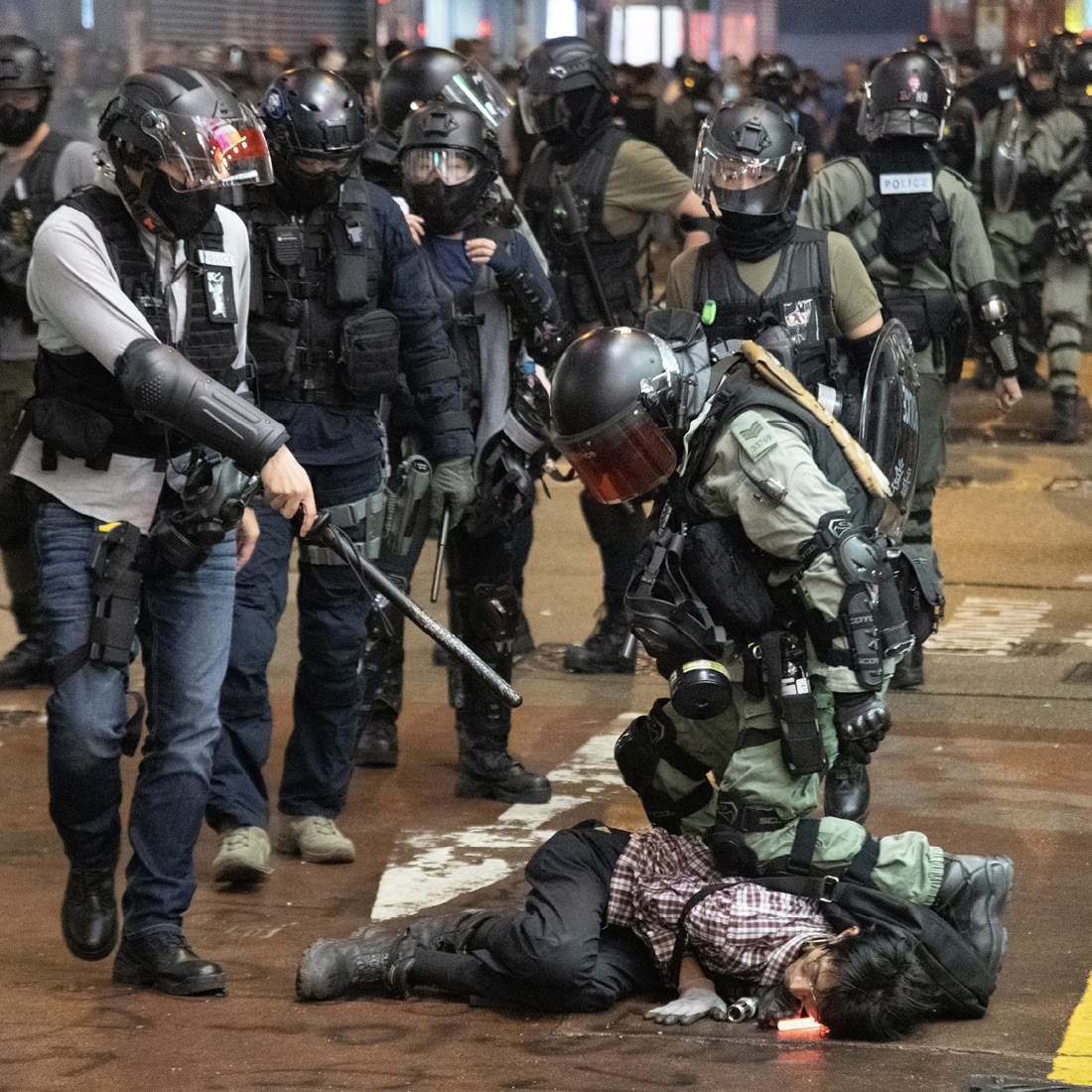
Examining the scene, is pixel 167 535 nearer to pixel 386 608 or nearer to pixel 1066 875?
pixel 386 608

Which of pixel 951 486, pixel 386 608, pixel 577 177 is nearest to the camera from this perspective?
pixel 386 608

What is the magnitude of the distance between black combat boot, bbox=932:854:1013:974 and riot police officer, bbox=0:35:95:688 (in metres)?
4.01

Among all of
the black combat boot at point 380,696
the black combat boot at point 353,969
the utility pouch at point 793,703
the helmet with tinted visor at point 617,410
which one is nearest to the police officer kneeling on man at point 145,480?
the black combat boot at point 353,969

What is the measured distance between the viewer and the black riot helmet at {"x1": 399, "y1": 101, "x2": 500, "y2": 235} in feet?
20.2

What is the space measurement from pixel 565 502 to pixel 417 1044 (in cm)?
713

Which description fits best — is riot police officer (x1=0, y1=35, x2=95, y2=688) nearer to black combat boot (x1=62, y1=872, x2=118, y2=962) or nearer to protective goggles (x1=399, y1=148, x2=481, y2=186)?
protective goggles (x1=399, y1=148, x2=481, y2=186)

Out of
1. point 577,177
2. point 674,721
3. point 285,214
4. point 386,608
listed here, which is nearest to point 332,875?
point 386,608

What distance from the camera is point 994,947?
14.5 feet

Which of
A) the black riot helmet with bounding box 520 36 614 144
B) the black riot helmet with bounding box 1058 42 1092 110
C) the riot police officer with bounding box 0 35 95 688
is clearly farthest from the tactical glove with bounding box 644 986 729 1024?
the black riot helmet with bounding box 1058 42 1092 110

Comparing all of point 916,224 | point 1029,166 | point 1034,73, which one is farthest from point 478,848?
point 1034,73

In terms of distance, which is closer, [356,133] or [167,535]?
[167,535]

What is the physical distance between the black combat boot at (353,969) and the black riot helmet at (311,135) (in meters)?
2.03

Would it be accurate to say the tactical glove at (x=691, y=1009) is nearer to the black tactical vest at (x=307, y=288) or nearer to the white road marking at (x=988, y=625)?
the black tactical vest at (x=307, y=288)

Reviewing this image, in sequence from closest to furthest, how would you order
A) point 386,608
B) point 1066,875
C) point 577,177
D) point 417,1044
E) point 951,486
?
1. point 417,1044
2. point 1066,875
3. point 386,608
4. point 577,177
5. point 951,486
